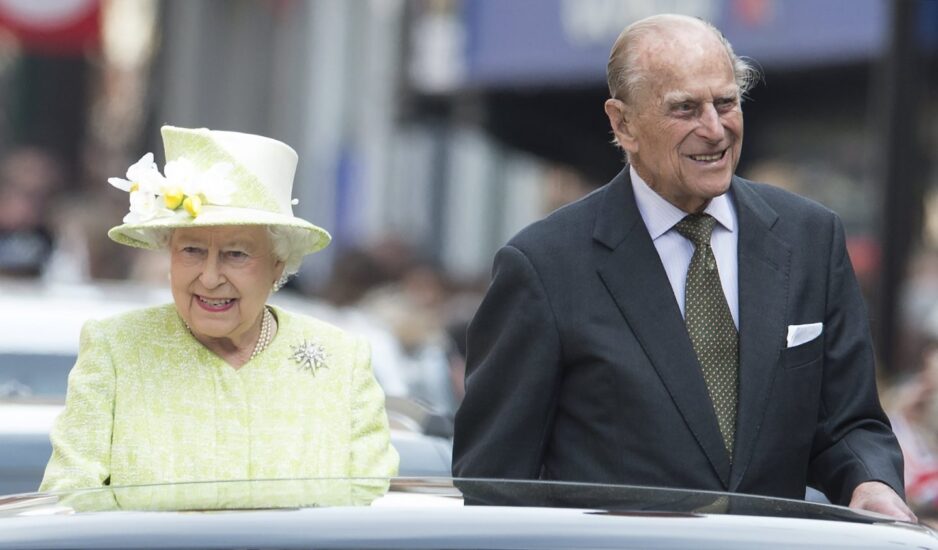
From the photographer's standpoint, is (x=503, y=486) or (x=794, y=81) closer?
(x=503, y=486)

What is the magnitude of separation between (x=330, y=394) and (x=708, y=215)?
2.63ft

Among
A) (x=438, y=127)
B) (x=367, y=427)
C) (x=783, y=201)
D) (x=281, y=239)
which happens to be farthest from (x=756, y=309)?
(x=438, y=127)

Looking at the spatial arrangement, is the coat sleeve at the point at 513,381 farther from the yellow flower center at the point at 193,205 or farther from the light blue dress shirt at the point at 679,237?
the yellow flower center at the point at 193,205

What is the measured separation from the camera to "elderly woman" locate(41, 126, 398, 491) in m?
3.94

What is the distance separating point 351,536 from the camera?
2.66 metres

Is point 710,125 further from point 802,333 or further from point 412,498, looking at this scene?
point 412,498

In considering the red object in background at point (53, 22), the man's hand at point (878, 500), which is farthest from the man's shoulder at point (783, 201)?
the red object in background at point (53, 22)

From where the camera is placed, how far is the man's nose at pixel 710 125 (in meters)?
4.04

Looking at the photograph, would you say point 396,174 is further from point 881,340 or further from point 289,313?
point 289,313

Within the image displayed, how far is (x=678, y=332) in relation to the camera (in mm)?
4023

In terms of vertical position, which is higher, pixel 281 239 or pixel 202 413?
pixel 281 239

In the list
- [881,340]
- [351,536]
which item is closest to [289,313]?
[351,536]

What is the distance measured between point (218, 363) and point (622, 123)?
905 millimetres

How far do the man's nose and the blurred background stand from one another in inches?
115
